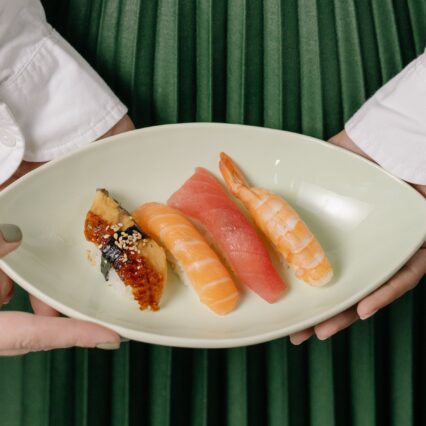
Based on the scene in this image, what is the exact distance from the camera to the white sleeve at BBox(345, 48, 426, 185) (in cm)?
111

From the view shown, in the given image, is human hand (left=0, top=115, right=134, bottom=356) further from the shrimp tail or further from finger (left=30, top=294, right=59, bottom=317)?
Answer: the shrimp tail

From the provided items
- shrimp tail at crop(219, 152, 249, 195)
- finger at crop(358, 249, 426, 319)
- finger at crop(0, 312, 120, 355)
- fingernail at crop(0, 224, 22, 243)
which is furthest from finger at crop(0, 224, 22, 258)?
finger at crop(358, 249, 426, 319)

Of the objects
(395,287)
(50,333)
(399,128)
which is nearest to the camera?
(50,333)

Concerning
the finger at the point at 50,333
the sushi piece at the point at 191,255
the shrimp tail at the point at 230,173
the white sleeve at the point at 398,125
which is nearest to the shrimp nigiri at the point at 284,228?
the shrimp tail at the point at 230,173

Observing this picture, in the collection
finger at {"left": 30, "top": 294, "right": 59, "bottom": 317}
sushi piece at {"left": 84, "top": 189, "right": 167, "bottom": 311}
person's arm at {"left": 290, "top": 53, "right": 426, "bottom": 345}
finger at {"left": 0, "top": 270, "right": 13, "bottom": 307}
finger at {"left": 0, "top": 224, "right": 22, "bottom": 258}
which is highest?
person's arm at {"left": 290, "top": 53, "right": 426, "bottom": 345}

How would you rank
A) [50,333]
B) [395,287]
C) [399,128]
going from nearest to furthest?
[50,333]
[395,287]
[399,128]

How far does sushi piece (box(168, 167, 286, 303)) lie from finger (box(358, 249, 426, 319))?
15 cm

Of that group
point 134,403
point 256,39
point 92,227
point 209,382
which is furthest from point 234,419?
point 256,39

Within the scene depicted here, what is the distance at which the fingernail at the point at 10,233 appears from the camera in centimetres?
91

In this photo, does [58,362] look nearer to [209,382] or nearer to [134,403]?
[134,403]

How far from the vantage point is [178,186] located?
3.92 feet

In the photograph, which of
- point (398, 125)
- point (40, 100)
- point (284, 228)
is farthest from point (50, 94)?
point (398, 125)

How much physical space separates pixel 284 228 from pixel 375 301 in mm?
208

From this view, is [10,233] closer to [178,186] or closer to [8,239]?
[8,239]
